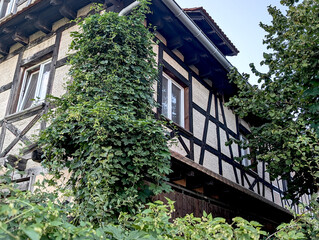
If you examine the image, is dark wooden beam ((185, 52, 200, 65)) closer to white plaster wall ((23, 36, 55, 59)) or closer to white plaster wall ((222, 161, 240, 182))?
white plaster wall ((222, 161, 240, 182))

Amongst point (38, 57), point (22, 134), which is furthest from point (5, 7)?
point (22, 134)

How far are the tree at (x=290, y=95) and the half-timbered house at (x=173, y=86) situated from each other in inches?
35.6

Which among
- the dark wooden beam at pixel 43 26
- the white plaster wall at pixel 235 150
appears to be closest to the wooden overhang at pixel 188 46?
the white plaster wall at pixel 235 150

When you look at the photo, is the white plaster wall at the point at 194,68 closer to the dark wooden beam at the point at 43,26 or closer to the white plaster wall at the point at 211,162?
the white plaster wall at the point at 211,162

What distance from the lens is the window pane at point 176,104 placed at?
255 inches

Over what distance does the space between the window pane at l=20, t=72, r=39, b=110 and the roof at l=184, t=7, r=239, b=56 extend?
341cm

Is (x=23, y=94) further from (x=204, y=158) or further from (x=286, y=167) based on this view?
(x=286, y=167)

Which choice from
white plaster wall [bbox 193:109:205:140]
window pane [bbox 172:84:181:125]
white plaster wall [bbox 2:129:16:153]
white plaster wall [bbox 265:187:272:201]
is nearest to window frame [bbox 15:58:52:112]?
white plaster wall [bbox 2:129:16:153]

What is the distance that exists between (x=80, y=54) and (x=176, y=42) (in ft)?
7.83

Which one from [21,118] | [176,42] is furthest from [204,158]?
[21,118]

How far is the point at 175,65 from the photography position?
6672mm

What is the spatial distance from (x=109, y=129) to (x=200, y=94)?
12.5ft

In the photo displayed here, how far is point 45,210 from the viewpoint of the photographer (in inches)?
68.7

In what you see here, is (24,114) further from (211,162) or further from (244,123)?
(244,123)
